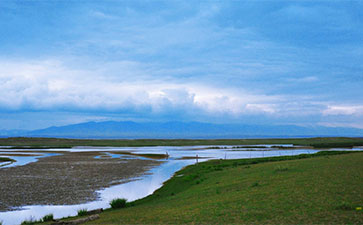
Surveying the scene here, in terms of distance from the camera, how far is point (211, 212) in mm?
14094

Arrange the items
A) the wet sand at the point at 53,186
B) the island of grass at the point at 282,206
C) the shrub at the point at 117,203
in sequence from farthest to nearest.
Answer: the wet sand at the point at 53,186 → the shrub at the point at 117,203 → the island of grass at the point at 282,206

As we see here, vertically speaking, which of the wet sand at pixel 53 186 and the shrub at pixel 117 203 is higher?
the shrub at pixel 117 203

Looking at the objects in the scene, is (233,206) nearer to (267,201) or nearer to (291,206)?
(267,201)

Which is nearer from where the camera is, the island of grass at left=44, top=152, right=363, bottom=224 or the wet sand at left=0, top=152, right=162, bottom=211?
the island of grass at left=44, top=152, right=363, bottom=224

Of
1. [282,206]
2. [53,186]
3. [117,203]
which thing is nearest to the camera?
[282,206]

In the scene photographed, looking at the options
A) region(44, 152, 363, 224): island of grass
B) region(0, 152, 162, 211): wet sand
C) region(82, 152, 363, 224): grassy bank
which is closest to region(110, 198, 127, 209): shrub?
region(44, 152, 363, 224): island of grass

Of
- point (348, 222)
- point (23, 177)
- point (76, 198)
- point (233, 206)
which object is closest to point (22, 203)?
point (76, 198)

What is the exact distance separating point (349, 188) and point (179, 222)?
9.03 meters

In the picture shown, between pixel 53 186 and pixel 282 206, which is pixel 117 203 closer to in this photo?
pixel 282 206

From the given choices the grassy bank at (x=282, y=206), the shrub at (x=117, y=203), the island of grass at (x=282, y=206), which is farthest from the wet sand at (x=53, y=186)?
the grassy bank at (x=282, y=206)

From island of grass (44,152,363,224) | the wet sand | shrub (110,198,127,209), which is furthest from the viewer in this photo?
the wet sand

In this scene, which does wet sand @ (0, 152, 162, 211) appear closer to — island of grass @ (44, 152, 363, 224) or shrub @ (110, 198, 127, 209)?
shrub @ (110, 198, 127, 209)

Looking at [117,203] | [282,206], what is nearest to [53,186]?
[117,203]

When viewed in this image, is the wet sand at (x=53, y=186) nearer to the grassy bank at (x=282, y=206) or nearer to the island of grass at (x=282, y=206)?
the island of grass at (x=282, y=206)
